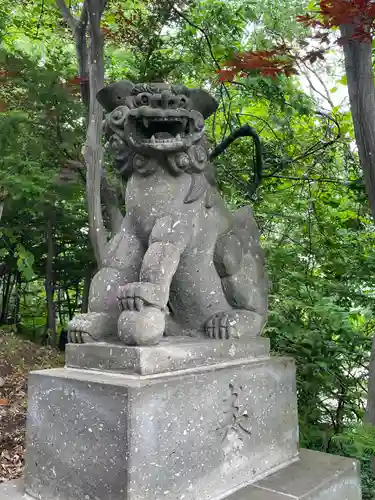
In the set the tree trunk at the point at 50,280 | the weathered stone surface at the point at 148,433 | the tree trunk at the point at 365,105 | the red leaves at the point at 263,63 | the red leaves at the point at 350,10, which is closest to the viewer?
the weathered stone surface at the point at 148,433

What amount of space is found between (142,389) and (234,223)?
108cm

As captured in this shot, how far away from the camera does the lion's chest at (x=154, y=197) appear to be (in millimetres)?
2076

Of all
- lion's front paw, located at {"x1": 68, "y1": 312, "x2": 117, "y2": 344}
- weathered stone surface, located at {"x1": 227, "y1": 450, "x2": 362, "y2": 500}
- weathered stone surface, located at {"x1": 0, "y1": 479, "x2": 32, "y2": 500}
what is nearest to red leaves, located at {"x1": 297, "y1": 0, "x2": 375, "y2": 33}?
lion's front paw, located at {"x1": 68, "y1": 312, "x2": 117, "y2": 344}

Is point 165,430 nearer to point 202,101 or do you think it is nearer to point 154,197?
point 154,197

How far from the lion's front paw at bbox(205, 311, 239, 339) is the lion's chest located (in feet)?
1.57

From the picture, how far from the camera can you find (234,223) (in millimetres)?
2420

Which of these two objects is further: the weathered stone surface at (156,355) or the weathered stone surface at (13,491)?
the weathered stone surface at (13,491)

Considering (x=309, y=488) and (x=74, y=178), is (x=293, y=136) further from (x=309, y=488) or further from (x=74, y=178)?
(x=309, y=488)

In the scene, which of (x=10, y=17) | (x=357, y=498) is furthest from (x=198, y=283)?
(x=10, y=17)

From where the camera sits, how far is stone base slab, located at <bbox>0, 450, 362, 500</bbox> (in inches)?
74.5

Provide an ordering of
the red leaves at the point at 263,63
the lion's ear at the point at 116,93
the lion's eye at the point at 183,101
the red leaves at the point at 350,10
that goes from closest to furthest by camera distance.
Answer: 1. the lion's eye at the point at 183,101
2. the lion's ear at the point at 116,93
3. the red leaves at the point at 350,10
4. the red leaves at the point at 263,63

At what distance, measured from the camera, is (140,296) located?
1818 mm

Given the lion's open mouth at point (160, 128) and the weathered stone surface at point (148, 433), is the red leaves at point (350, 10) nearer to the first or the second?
the lion's open mouth at point (160, 128)

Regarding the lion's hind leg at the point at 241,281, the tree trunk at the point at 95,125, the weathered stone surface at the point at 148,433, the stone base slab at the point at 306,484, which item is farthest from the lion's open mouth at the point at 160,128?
the tree trunk at the point at 95,125
